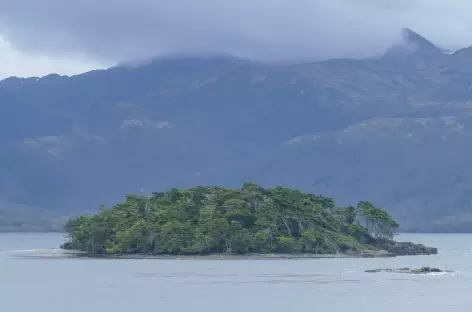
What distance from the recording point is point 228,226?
6698 inches

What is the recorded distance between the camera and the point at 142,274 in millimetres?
Result: 139750

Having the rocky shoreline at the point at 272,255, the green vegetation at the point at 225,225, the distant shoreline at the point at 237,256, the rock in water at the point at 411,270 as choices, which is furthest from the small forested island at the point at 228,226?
the rock in water at the point at 411,270

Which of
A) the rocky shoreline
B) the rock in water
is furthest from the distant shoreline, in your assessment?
the rock in water

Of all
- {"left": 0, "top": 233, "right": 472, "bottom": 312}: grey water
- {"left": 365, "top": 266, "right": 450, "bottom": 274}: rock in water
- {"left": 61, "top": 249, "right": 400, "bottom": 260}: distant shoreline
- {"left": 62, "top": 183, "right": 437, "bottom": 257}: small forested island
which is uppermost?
{"left": 62, "top": 183, "right": 437, "bottom": 257}: small forested island

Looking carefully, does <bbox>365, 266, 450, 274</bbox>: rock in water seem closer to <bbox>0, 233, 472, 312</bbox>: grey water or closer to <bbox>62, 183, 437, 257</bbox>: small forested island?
<bbox>0, 233, 472, 312</bbox>: grey water

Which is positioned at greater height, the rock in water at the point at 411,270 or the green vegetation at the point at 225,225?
the green vegetation at the point at 225,225

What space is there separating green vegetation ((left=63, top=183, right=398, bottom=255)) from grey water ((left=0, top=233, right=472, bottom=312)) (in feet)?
19.4

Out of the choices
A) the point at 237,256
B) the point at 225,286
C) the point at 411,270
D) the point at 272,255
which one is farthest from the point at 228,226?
the point at 225,286

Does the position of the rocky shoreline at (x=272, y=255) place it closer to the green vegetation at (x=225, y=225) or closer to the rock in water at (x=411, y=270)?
the green vegetation at (x=225, y=225)

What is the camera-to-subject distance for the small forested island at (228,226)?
17188 centimetres

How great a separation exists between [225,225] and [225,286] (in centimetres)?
4745

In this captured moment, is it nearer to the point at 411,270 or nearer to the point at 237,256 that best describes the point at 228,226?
the point at 237,256

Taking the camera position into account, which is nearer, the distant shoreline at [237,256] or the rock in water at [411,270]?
the rock in water at [411,270]

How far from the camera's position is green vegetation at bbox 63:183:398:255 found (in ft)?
563
